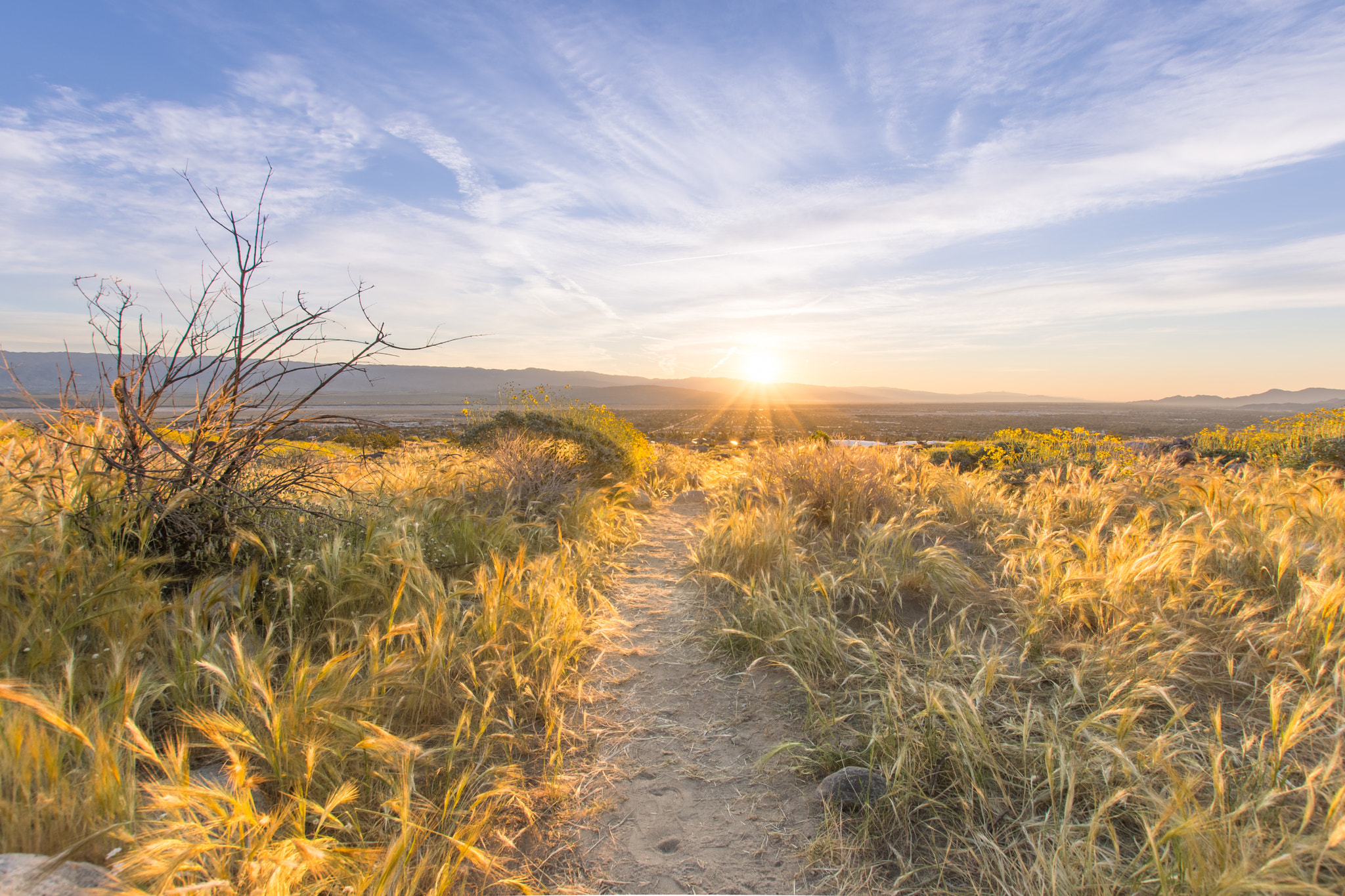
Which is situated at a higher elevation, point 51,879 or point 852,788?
point 51,879

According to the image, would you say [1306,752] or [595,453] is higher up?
[595,453]

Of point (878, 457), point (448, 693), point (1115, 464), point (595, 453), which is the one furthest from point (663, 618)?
point (1115, 464)

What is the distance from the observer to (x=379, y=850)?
1.93 m

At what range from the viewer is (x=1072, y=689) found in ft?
10.1

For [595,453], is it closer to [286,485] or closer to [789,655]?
[286,485]

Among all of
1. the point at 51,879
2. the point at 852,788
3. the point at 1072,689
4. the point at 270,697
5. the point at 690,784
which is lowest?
the point at 690,784

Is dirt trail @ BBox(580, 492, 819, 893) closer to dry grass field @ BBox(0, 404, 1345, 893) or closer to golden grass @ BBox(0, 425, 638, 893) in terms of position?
dry grass field @ BBox(0, 404, 1345, 893)

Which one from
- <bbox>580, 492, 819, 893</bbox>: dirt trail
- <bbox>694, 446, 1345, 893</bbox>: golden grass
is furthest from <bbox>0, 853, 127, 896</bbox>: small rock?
<bbox>694, 446, 1345, 893</bbox>: golden grass

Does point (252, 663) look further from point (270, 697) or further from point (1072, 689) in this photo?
point (1072, 689)

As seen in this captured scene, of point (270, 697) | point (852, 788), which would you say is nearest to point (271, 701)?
point (270, 697)

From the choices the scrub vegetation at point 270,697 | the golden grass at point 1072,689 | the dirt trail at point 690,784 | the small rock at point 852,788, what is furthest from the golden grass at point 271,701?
the golden grass at point 1072,689

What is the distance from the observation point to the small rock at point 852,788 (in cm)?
242

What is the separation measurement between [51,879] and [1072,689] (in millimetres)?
4085

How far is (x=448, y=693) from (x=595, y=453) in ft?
23.3
